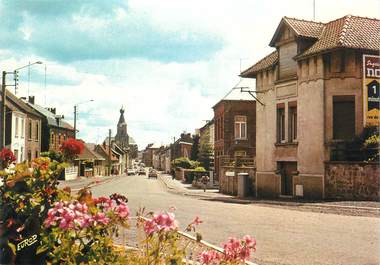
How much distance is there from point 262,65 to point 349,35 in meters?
6.94

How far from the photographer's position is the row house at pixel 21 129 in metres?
44.9

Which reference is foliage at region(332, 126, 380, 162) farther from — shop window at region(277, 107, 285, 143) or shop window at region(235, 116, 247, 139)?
shop window at region(235, 116, 247, 139)

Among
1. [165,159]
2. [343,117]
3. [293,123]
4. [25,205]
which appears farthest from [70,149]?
[165,159]

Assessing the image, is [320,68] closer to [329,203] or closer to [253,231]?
[329,203]

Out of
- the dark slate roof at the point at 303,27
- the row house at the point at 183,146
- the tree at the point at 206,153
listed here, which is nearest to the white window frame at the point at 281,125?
the dark slate roof at the point at 303,27

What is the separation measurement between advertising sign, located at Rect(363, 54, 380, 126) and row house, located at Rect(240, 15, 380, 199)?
0.25 feet

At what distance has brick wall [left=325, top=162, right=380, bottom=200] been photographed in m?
22.1

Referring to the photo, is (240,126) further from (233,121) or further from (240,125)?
(233,121)

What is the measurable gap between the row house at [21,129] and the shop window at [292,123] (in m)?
25.4

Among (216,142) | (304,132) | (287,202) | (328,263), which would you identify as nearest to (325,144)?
(304,132)

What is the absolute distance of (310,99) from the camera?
25.4 metres

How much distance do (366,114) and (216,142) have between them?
1105 inches

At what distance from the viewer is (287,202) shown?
2408 centimetres

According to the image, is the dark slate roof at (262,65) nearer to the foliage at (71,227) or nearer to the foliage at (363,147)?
the foliage at (363,147)
